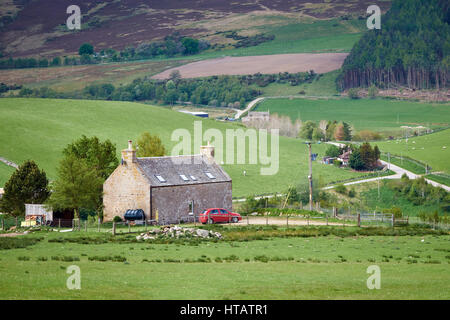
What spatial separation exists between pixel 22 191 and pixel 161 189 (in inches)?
623

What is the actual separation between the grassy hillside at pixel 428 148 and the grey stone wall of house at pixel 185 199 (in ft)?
232

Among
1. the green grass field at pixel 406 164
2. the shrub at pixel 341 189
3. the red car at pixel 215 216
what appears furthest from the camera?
the green grass field at pixel 406 164

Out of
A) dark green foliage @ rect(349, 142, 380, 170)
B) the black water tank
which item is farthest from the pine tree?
dark green foliage @ rect(349, 142, 380, 170)

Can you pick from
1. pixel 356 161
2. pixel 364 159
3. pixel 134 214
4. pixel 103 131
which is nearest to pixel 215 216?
pixel 134 214

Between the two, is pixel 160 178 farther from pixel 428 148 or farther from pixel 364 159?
pixel 428 148

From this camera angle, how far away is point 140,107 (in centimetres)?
15712

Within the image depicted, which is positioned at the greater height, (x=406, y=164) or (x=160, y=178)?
(x=160, y=178)

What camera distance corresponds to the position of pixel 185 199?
65.4 meters

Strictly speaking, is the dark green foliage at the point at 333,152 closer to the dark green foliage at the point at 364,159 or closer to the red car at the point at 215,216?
the dark green foliage at the point at 364,159

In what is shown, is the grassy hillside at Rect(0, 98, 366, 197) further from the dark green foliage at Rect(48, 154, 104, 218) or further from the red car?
the red car

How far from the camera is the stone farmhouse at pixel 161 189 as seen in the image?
2480 inches

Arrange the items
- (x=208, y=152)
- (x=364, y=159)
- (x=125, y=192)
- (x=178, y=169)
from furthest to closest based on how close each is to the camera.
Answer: (x=364, y=159) < (x=208, y=152) < (x=178, y=169) < (x=125, y=192)

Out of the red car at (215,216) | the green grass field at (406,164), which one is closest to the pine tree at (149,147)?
the red car at (215,216)

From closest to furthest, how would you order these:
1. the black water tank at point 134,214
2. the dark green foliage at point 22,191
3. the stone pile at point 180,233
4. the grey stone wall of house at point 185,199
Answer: the stone pile at point 180,233 → the black water tank at point 134,214 → the grey stone wall of house at point 185,199 → the dark green foliage at point 22,191
